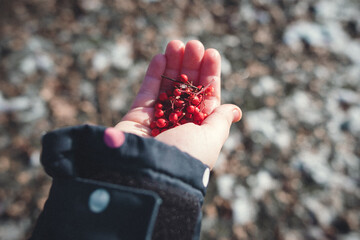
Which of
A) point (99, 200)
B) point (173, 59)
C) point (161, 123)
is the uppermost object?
point (173, 59)

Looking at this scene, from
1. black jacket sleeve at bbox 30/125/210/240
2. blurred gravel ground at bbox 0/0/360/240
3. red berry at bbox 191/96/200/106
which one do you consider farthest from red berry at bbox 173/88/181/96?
blurred gravel ground at bbox 0/0/360/240

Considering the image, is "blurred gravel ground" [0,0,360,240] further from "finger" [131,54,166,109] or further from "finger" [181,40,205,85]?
"finger" [181,40,205,85]

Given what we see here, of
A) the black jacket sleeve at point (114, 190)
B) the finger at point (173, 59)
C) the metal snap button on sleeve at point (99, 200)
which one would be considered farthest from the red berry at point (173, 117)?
the metal snap button on sleeve at point (99, 200)

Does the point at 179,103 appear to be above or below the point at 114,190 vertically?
above

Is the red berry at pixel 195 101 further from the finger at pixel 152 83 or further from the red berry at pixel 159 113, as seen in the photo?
the finger at pixel 152 83

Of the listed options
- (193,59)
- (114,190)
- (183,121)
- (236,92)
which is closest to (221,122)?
(183,121)

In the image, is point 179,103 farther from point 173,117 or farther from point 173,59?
point 173,59
